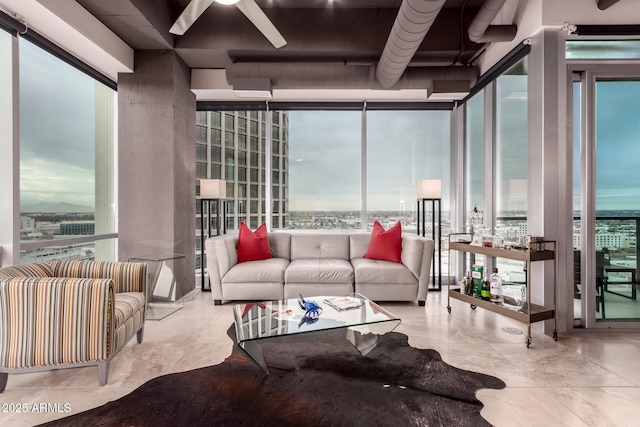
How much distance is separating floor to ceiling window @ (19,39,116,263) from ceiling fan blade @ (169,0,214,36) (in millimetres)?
1672

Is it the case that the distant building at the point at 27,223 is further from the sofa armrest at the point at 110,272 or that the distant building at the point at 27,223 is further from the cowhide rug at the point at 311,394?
the cowhide rug at the point at 311,394

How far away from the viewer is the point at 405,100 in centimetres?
496

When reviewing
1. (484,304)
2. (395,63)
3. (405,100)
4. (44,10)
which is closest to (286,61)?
(395,63)

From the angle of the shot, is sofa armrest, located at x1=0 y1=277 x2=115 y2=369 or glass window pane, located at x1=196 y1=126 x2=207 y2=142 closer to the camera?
sofa armrest, located at x1=0 y1=277 x2=115 y2=369

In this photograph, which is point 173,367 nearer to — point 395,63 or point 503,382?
point 503,382

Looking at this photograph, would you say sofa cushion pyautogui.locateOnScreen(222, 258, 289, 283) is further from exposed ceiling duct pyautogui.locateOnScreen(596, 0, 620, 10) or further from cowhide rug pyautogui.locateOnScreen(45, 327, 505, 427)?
exposed ceiling duct pyautogui.locateOnScreen(596, 0, 620, 10)

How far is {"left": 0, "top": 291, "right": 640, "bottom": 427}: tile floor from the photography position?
A: 6.10 feet

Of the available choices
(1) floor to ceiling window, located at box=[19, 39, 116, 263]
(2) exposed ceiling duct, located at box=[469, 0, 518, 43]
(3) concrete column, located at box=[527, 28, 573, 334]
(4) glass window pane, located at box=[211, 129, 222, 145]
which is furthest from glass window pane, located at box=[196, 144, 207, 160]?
(3) concrete column, located at box=[527, 28, 573, 334]

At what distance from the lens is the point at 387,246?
13.7 feet

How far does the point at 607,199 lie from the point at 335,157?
3.31 metres

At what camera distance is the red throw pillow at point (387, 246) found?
412 cm

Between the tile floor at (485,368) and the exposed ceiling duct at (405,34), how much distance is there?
8.78 ft

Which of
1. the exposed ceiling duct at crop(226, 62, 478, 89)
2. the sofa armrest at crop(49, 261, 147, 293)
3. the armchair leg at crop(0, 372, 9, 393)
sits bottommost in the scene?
the armchair leg at crop(0, 372, 9, 393)

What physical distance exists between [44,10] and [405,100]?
4.27m
